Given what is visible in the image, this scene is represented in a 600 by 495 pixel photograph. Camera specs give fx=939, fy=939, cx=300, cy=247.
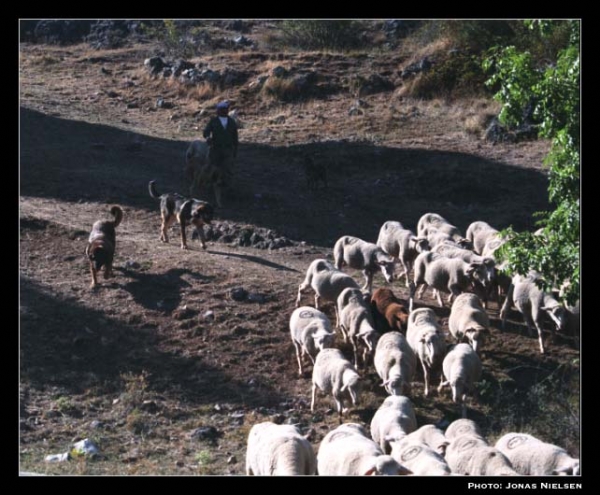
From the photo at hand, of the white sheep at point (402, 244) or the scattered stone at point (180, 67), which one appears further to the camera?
the scattered stone at point (180, 67)

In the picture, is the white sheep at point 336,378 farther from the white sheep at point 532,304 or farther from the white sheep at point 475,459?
the white sheep at point 532,304

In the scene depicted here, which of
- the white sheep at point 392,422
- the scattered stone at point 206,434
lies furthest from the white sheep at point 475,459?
the scattered stone at point 206,434

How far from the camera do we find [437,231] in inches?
691

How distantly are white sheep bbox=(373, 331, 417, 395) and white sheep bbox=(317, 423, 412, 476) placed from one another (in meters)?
1.87

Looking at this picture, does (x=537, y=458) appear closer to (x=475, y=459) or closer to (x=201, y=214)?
(x=475, y=459)

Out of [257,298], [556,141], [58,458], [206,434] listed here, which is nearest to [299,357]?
[257,298]

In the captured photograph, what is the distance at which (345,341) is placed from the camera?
14109 mm

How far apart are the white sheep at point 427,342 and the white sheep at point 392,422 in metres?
1.33

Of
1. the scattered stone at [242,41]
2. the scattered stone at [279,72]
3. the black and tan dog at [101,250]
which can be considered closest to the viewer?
the black and tan dog at [101,250]

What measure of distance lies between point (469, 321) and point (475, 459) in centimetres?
396

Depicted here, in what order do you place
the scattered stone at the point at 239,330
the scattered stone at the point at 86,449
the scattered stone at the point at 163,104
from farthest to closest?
the scattered stone at the point at 163,104, the scattered stone at the point at 239,330, the scattered stone at the point at 86,449

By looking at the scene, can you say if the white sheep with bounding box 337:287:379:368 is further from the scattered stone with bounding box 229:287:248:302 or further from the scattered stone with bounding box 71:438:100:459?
the scattered stone with bounding box 71:438:100:459

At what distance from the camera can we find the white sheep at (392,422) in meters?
10.7

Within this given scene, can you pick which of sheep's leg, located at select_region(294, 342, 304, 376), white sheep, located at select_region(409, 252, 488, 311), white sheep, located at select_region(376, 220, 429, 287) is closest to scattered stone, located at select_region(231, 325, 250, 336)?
sheep's leg, located at select_region(294, 342, 304, 376)
